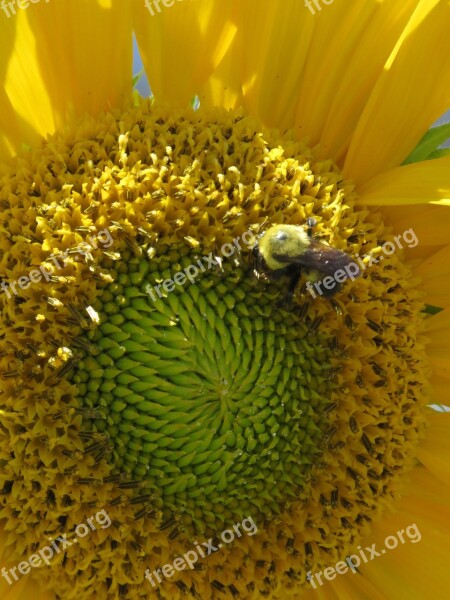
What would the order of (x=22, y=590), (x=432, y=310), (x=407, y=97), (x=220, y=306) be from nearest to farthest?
(x=220, y=306), (x=22, y=590), (x=407, y=97), (x=432, y=310)

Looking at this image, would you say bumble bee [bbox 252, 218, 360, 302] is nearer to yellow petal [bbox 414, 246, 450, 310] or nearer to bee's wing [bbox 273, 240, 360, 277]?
bee's wing [bbox 273, 240, 360, 277]

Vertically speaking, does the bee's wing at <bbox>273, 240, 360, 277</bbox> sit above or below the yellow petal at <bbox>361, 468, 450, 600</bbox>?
above

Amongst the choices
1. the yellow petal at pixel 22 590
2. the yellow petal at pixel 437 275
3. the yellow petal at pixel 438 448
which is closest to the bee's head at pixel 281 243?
the yellow petal at pixel 437 275

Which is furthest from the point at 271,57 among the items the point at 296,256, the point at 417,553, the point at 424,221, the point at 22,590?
the point at 22,590

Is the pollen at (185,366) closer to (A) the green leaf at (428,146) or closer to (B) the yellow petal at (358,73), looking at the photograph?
(B) the yellow petal at (358,73)

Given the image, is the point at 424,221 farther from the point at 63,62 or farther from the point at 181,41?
the point at 63,62

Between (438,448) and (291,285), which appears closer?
(291,285)

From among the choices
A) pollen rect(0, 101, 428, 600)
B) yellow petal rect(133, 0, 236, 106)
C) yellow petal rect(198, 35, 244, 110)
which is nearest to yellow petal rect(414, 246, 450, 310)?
pollen rect(0, 101, 428, 600)
